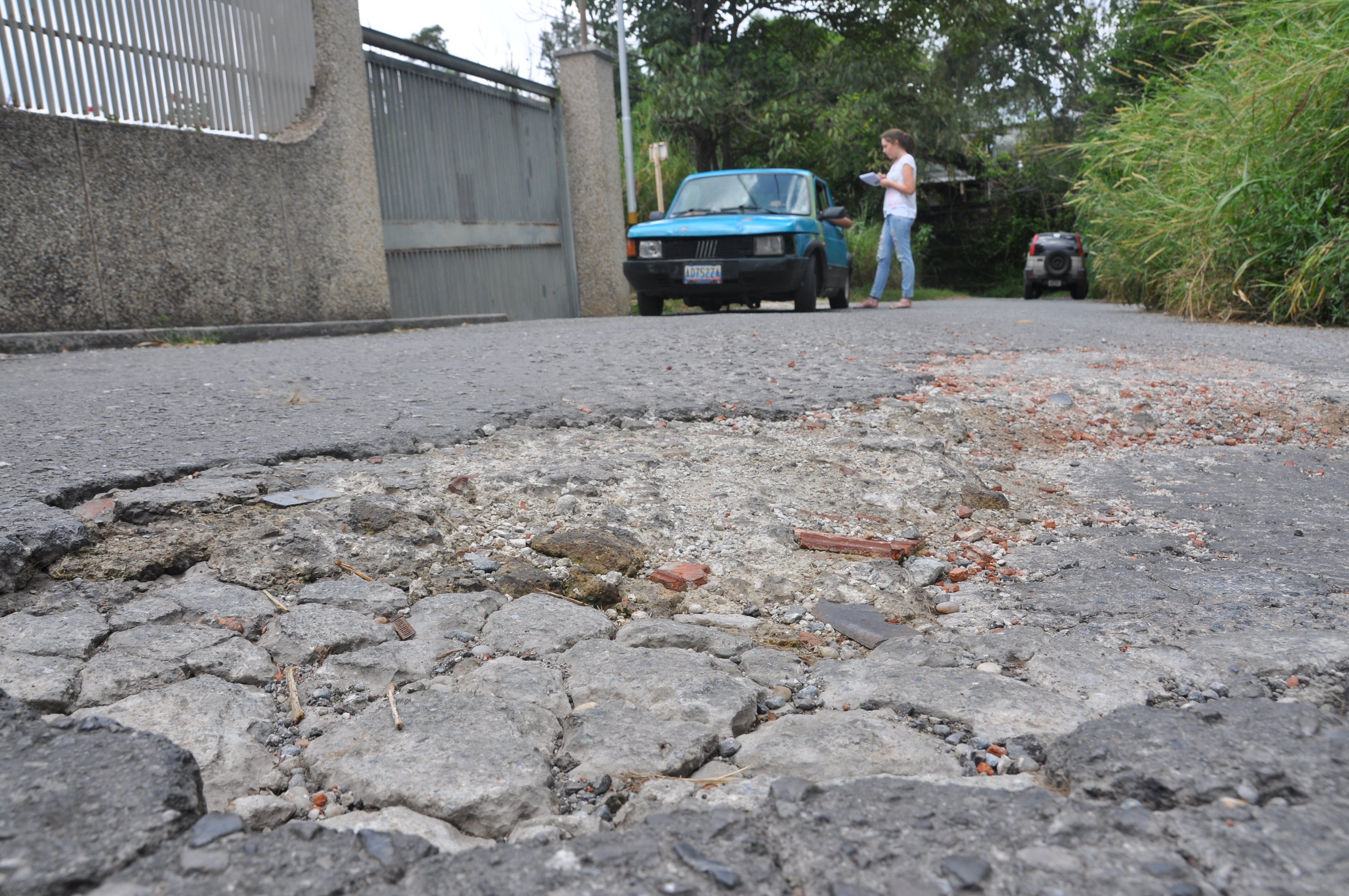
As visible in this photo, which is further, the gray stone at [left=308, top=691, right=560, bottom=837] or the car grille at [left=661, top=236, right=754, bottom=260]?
the car grille at [left=661, top=236, right=754, bottom=260]

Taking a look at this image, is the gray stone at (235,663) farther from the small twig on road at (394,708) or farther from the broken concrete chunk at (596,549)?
the broken concrete chunk at (596,549)

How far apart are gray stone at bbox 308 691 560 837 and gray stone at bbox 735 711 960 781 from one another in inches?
11.3

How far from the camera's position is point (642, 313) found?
33.7 ft

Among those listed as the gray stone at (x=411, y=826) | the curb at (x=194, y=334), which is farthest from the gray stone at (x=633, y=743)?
the curb at (x=194, y=334)

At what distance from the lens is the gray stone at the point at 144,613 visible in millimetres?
1597

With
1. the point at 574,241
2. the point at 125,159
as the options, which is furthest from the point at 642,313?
the point at 125,159

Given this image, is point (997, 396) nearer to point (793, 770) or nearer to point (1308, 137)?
point (793, 770)

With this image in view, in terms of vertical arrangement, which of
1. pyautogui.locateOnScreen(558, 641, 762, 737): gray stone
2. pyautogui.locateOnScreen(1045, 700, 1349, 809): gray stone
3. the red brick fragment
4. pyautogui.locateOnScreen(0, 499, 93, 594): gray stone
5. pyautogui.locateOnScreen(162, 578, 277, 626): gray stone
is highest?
pyautogui.locateOnScreen(0, 499, 93, 594): gray stone

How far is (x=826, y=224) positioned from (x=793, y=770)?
33.5 ft

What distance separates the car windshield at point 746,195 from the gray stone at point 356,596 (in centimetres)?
838

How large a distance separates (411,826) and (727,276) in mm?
8300


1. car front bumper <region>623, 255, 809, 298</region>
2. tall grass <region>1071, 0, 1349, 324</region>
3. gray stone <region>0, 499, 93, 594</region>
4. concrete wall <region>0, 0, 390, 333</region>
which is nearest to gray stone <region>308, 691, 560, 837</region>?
gray stone <region>0, 499, 93, 594</region>

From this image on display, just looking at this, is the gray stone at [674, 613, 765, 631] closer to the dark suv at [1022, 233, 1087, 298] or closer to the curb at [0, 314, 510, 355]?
the curb at [0, 314, 510, 355]

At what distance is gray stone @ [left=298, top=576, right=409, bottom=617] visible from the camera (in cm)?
174
